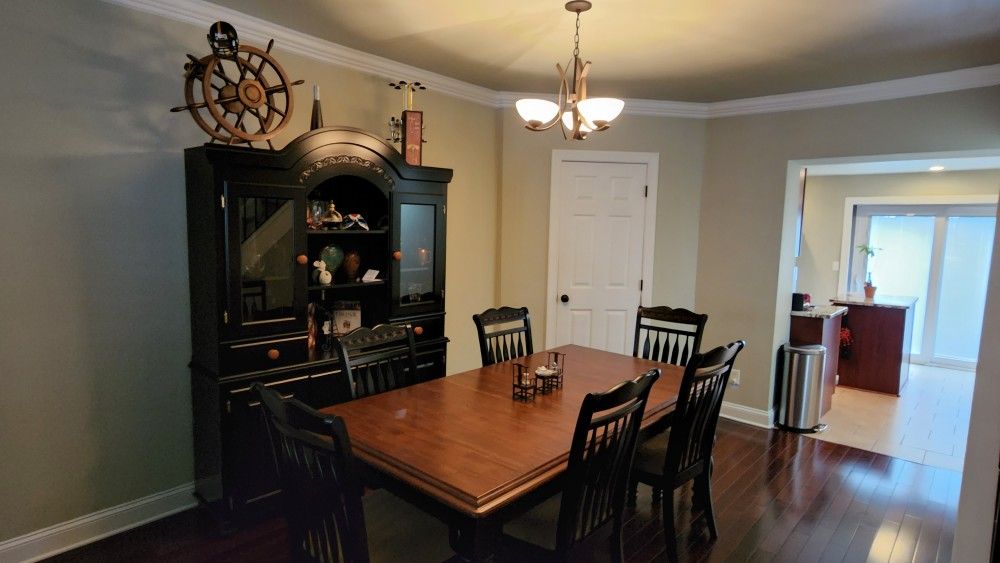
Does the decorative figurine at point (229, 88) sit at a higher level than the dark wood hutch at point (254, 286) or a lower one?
higher

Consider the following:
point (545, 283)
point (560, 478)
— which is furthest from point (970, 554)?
point (545, 283)

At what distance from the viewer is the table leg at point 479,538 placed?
1.51 metres

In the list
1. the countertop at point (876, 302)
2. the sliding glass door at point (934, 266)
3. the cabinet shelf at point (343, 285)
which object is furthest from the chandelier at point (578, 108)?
the sliding glass door at point (934, 266)

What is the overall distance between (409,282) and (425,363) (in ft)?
1.63

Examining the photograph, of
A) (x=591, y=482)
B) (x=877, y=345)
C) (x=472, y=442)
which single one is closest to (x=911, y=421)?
(x=877, y=345)

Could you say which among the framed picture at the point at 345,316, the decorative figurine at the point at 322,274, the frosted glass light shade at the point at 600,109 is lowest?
the framed picture at the point at 345,316

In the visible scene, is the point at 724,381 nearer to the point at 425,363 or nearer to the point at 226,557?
the point at 425,363

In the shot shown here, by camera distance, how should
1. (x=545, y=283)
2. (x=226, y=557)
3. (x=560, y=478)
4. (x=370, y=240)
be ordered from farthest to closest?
(x=545, y=283) < (x=370, y=240) < (x=226, y=557) < (x=560, y=478)

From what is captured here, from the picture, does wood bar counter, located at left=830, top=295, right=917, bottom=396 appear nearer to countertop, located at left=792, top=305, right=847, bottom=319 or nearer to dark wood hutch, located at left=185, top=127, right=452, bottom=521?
countertop, located at left=792, top=305, right=847, bottom=319

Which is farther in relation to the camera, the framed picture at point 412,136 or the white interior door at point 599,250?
the white interior door at point 599,250

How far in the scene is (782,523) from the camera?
2.82m

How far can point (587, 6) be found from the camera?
2.46m

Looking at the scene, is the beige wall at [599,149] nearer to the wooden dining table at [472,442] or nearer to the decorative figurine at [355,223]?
the decorative figurine at [355,223]

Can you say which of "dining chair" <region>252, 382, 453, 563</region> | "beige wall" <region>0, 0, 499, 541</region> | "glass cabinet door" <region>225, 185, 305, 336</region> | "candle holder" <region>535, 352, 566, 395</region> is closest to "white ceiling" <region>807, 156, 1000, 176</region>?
"candle holder" <region>535, 352, 566, 395</region>
